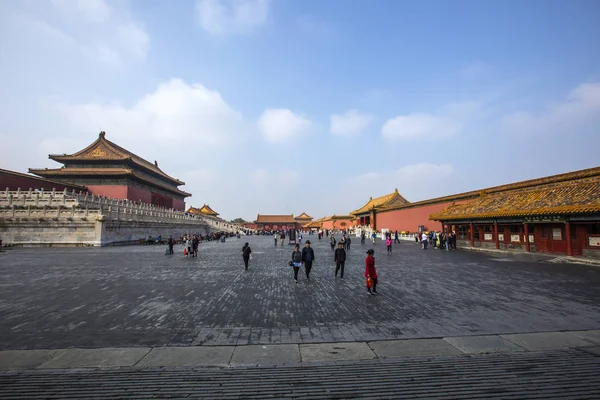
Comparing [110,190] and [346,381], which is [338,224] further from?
[346,381]

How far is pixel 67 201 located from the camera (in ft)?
74.0

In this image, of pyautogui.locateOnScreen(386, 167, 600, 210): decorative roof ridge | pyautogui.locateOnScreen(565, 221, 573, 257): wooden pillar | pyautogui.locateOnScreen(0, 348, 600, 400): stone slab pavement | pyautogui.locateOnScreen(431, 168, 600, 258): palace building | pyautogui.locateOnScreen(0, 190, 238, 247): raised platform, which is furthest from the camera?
pyautogui.locateOnScreen(0, 190, 238, 247): raised platform

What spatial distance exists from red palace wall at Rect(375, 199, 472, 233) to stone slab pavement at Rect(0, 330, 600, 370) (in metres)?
24.7

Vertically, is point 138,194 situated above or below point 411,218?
above

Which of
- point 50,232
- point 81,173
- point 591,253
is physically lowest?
point 591,253

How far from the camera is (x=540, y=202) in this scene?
1664cm

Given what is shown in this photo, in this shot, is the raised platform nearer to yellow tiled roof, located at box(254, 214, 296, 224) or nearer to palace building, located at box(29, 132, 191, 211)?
palace building, located at box(29, 132, 191, 211)

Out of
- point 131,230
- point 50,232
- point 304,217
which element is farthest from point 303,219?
point 50,232

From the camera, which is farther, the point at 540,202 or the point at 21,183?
the point at 21,183

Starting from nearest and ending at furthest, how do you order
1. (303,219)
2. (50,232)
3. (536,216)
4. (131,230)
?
(536,216) → (50,232) → (131,230) → (303,219)

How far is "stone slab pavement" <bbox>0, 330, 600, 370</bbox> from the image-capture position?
13.2ft

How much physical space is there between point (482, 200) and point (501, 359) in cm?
2218

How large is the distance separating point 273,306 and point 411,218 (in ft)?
106

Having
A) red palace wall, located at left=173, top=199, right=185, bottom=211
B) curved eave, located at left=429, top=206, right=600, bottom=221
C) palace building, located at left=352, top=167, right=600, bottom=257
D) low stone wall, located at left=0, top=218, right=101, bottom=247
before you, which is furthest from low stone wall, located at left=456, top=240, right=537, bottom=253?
red palace wall, located at left=173, top=199, right=185, bottom=211
